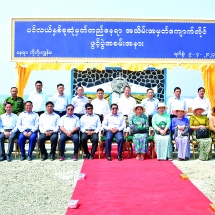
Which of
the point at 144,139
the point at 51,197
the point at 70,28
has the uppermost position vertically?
the point at 70,28

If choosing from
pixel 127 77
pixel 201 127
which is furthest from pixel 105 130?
pixel 127 77

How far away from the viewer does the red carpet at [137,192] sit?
4098 mm

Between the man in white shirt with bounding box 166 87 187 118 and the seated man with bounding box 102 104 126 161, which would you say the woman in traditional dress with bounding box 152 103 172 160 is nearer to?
the man in white shirt with bounding box 166 87 187 118

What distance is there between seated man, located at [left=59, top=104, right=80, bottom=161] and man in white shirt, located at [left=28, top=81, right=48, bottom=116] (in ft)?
2.32

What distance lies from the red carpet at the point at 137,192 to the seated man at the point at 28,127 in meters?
1.17

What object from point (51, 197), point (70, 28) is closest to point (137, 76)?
point (70, 28)

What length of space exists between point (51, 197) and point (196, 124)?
3721 mm

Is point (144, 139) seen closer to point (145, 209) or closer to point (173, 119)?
point (173, 119)

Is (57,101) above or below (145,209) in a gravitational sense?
above

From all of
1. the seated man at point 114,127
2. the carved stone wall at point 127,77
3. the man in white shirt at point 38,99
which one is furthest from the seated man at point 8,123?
the carved stone wall at point 127,77

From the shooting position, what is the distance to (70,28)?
902 centimetres

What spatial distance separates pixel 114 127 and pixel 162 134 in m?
0.91

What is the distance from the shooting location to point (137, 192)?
15.8 ft

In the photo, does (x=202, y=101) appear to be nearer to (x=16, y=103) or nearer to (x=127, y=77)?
(x=127, y=77)
